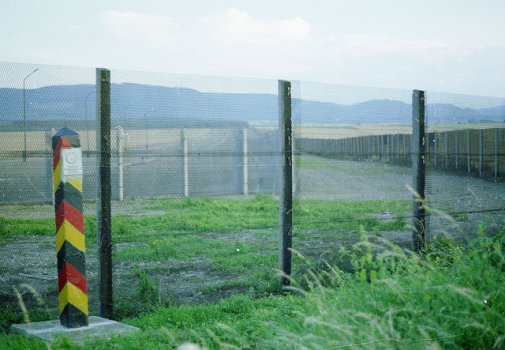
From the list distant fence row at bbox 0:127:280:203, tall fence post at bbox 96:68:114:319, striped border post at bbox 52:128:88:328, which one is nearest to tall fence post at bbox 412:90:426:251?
distant fence row at bbox 0:127:280:203

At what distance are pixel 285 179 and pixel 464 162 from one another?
4284mm

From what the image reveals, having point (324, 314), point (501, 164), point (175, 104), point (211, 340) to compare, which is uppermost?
point (175, 104)

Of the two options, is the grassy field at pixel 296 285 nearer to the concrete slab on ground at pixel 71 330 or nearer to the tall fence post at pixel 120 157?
Answer: the concrete slab on ground at pixel 71 330

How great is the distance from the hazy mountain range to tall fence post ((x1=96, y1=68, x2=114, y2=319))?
0.18 metres

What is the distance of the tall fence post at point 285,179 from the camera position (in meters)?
8.23

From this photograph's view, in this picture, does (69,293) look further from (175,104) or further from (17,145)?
(175,104)

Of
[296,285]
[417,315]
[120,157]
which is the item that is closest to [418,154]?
[296,285]

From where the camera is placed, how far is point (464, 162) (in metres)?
11.4

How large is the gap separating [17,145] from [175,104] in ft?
5.65

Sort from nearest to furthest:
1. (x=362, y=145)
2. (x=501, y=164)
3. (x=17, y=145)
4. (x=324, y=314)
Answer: (x=324, y=314)
(x=17, y=145)
(x=362, y=145)
(x=501, y=164)

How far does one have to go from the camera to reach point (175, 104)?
7656 mm

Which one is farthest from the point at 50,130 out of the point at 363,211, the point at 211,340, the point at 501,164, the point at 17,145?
the point at 501,164

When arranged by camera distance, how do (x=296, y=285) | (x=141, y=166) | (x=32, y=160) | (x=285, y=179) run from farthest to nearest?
(x=285, y=179)
(x=296, y=285)
(x=141, y=166)
(x=32, y=160)

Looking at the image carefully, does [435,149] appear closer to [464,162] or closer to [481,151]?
[464,162]
